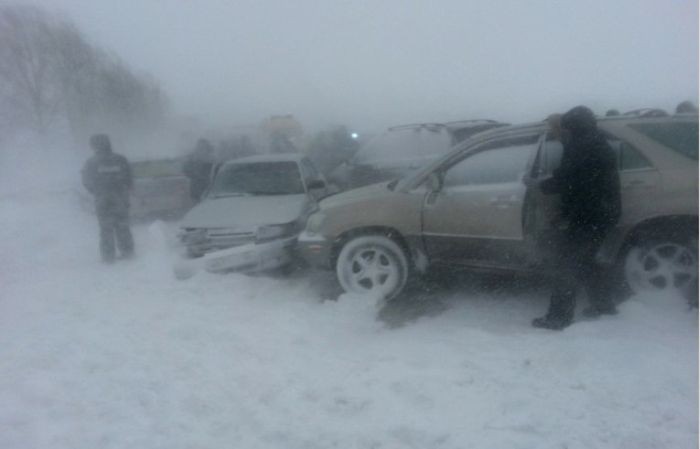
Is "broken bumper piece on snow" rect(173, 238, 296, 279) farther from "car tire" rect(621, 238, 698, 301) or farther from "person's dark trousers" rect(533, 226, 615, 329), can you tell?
"car tire" rect(621, 238, 698, 301)

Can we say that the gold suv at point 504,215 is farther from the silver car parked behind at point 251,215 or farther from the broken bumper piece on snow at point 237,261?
the silver car parked behind at point 251,215

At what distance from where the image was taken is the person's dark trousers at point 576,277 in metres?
3.63

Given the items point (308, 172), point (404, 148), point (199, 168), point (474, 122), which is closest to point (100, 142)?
point (199, 168)

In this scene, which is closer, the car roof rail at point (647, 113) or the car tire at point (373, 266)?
the car roof rail at point (647, 113)

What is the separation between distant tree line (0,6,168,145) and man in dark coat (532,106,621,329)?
3077 mm

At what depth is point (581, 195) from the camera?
353cm

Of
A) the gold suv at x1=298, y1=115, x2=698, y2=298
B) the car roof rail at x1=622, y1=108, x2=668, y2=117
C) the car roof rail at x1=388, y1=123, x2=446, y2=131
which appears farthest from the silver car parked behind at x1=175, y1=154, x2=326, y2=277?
the car roof rail at x1=622, y1=108, x2=668, y2=117

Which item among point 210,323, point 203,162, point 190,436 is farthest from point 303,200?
point 190,436

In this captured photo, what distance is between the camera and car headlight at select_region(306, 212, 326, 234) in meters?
4.77

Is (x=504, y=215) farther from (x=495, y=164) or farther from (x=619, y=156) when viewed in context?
(x=619, y=156)

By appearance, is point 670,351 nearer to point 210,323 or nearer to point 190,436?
point 190,436

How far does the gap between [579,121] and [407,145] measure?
6.00 feet

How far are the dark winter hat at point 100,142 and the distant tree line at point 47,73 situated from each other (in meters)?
0.32

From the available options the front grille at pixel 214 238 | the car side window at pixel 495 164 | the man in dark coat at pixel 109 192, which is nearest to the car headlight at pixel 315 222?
the front grille at pixel 214 238
